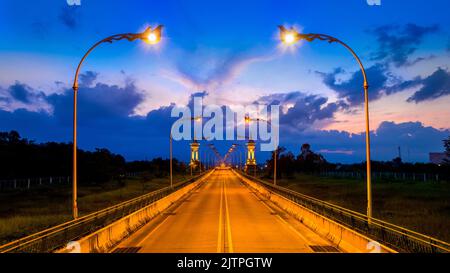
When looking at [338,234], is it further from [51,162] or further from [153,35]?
[51,162]

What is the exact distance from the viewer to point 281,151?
129125 mm

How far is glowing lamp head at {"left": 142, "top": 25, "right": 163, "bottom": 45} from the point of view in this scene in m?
18.6

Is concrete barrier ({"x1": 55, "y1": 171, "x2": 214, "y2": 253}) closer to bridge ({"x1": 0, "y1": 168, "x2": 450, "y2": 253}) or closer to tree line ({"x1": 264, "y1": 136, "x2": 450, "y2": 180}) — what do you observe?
bridge ({"x1": 0, "y1": 168, "x2": 450, "y2": 253})

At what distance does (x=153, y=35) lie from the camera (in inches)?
735

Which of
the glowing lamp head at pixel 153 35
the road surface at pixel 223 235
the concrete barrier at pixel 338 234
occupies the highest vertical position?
the glowing lamp head at pixel 153 35

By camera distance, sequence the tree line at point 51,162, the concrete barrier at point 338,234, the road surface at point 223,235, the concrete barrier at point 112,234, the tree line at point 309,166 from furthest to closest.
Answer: the tree line at point 309,166 → the tree line at point 51,162 → the road surface at point 223,235 → the concrete barrier at point 112,234 → the concrete barrier at point 338,234

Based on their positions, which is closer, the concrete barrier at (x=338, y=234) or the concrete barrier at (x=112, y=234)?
the concrete barrier at (x=338, y=234)

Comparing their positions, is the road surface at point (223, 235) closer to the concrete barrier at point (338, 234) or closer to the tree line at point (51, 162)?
the concrete barrier at point (338, 234)

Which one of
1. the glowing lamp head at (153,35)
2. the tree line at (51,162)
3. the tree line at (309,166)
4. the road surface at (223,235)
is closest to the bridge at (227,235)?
the road surface at (223,235)

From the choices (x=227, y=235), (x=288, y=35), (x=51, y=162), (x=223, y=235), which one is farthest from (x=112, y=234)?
(x=51, y=162)

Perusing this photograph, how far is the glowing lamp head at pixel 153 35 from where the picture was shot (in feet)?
61.2

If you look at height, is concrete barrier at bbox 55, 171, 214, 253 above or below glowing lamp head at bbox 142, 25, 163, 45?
below

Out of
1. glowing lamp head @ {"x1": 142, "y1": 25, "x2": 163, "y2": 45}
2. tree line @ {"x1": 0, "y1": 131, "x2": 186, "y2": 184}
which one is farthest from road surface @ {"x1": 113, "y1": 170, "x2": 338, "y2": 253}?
tree line @ {"x1": 0, "y1": 131, "x2": 186, "y2": 184}
